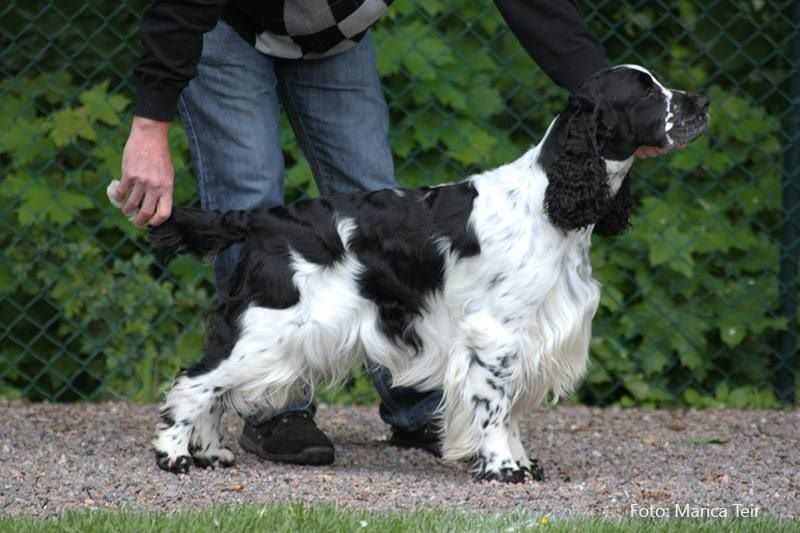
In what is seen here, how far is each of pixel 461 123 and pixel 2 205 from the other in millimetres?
1893

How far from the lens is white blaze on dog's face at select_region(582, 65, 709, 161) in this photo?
445cm

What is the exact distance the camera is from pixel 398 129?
21.0 feet

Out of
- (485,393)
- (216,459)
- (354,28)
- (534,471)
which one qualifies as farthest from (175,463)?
(354,28)

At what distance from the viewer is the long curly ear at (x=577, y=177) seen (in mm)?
4418

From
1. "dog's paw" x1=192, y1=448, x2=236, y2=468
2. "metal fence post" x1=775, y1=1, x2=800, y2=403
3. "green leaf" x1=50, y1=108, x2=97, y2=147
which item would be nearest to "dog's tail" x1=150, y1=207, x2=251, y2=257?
"dog's paw" x1=192, y1=448, x2=236, y2=468

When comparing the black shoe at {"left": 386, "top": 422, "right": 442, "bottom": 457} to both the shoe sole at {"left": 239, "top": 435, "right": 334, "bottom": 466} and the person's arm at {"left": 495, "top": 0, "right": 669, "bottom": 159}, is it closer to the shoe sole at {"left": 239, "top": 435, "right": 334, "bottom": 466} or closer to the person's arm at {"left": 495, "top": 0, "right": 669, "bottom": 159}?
the shoe sole at {"left": 239, "top": 435, "right": 334, "bottom": 466}

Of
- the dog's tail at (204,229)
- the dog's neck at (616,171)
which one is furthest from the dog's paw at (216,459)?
the dog's neck at (616,171)

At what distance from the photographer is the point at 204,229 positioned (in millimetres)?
4645

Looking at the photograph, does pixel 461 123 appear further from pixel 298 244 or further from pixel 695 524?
pixel 695 524

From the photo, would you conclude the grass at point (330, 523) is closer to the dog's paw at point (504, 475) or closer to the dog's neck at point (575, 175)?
the dog's paw at point (504, 475)

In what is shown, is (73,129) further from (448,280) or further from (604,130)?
(604,130)

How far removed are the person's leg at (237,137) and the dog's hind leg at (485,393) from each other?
530 mm

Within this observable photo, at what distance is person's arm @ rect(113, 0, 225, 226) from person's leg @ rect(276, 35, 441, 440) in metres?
0.68

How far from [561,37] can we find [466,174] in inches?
70.7
